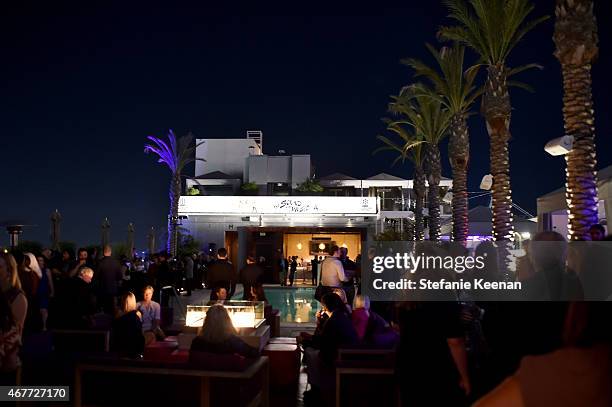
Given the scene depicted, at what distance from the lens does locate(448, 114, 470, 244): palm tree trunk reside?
1619 centimetres

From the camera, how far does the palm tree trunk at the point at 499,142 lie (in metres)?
12.7

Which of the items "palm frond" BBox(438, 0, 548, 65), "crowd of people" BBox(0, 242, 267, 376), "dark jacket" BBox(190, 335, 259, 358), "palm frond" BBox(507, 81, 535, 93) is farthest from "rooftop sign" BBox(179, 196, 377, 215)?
"dark jacket" BBox(190, 335, 259, 358)

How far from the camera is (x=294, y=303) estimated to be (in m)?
16.4

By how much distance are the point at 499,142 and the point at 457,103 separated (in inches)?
144

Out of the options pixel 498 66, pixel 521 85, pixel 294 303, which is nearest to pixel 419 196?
pixel 294 303

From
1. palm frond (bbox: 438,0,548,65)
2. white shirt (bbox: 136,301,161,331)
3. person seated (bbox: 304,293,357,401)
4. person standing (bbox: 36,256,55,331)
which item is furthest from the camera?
palm frond (bbox: 438,0,548,65)

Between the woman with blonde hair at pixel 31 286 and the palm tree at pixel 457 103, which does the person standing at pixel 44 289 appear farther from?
the palm tree at pixel 457 103

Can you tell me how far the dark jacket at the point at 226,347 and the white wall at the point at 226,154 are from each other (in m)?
35.6

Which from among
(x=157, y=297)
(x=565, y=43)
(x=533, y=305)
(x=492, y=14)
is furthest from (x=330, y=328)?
(x=492, y=14)

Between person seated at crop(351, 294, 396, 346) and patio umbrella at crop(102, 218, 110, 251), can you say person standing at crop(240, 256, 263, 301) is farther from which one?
patio umbrella at crop(102, 218, 110, 251)

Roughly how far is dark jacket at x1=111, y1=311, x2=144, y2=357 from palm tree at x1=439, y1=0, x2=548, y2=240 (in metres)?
9.48

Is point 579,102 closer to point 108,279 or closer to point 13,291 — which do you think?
point 13,291

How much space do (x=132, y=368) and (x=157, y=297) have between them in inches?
372

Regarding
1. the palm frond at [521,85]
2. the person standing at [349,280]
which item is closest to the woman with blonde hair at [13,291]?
the person standing at [349,280]
